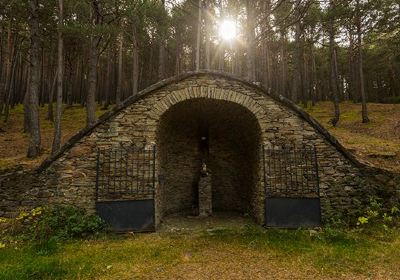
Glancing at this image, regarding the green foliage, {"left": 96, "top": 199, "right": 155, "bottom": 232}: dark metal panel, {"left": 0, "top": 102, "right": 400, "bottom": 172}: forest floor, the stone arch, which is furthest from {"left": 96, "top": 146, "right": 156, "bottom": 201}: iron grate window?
the green foliage

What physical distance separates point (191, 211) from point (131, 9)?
26.0 feet

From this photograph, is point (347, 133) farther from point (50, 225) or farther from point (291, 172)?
point (50, 225)

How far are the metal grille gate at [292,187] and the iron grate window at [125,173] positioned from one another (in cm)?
310

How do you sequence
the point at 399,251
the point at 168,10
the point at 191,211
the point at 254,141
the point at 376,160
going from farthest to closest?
the point at 168,10
the point at 191,211
the point at 376,160
the point at 254,141
the point at 399,251

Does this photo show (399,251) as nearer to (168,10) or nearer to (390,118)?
(390,118)

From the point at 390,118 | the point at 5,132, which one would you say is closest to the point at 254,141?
the point at 390,118

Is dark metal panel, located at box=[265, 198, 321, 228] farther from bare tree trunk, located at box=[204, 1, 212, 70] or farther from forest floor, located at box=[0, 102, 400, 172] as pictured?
bare tree trunk, located at box=[204, 1, 212, 70]

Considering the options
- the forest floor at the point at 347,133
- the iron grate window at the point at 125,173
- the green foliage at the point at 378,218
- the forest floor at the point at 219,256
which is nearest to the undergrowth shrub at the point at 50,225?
the forest floor at the point at 219,256

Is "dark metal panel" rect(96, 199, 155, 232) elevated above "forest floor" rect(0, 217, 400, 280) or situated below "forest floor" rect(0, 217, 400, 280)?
above

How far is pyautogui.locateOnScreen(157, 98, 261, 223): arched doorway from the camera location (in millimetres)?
8547

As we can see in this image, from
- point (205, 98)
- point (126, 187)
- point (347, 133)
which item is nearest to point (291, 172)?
point (205, 98)

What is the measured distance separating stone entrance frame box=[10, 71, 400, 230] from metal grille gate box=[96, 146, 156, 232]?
0.68 feet

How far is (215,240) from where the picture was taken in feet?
20.8

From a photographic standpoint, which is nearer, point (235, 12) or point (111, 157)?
point (111, 157)
